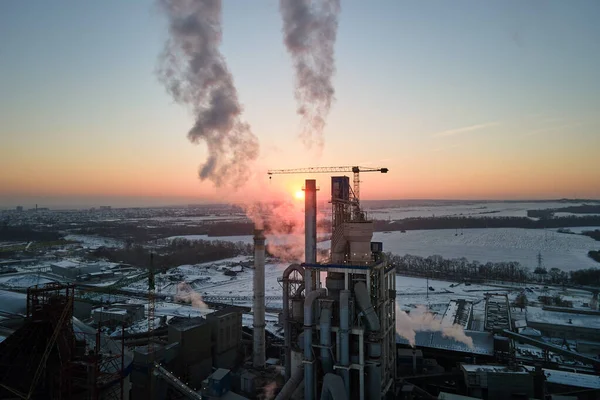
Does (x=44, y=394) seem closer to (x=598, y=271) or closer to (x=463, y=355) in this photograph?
(x=463, y=355)

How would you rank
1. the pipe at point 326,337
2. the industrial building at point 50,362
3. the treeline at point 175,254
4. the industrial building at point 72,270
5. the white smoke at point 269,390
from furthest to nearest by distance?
1. the treeline at point 175,254
2. the industrial building at point 72,270
3. the white smoke at point 269,390
4. the pipe at point 326,337
5. the industrial building at point 50,362

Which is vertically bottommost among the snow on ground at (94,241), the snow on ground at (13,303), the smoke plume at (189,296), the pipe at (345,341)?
the smoke plume at (189,296)

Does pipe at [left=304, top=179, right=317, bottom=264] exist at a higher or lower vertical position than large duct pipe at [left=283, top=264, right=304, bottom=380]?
higher

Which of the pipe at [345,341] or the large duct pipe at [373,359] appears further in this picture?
the large duct pipe at [373,359]

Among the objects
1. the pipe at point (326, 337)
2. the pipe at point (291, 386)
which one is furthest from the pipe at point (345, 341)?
the pipe at point (291, 386)

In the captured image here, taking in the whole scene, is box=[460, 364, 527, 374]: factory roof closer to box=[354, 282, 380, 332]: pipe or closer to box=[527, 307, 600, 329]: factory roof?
box=[354, 282, 380, 332]: pipe

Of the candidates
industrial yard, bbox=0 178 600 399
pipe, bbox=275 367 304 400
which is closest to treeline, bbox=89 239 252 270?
industrial yard, bbox=0 178 600 399

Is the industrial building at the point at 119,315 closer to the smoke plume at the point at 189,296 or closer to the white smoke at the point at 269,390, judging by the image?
the smoke plume at the point at 189,296
